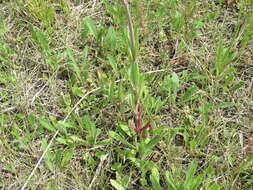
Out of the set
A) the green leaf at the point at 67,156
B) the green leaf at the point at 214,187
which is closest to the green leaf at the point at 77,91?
the green leaf at the point at 67,156

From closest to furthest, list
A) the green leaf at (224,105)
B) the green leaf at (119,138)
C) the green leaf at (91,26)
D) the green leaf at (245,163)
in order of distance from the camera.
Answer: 1. the green leaf at (245,163)
2. the green leaf at (119,138)
3. the green leaf at (224,105)
4. the green leaf at (91,26)

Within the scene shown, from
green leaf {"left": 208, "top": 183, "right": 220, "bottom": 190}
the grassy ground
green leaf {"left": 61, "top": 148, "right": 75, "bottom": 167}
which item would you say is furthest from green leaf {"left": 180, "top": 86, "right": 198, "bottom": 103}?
green leaf {"left": 61, "top": 148, "right": 75, "bottom": 167}

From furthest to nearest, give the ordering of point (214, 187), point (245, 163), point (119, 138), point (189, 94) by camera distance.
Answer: point (189, 94) → point (119, 138) → point (245, 163) → point (214, 187)

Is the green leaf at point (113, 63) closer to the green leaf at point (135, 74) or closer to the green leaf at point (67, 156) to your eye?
the green leaf at point (135, 74)

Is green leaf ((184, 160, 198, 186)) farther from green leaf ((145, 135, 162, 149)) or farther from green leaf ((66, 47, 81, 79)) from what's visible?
green leaf ((66, 47, 81, 79))

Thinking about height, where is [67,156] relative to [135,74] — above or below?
below

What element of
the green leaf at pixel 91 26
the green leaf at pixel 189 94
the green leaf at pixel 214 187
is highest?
the green leaf at pixel 91 26

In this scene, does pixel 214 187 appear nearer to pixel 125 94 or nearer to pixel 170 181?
pixel 170 181

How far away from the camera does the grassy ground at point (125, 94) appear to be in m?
1.59

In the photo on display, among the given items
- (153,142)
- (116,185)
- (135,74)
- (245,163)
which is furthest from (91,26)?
(245,163)

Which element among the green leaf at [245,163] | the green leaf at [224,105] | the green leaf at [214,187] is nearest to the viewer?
the green leaf at [214,187]

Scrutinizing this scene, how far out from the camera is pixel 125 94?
5.73 ft

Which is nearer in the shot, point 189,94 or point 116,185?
point 116,185

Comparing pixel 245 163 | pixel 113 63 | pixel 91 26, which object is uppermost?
pixel 91 26
